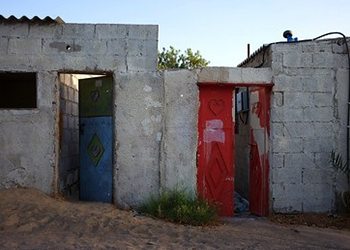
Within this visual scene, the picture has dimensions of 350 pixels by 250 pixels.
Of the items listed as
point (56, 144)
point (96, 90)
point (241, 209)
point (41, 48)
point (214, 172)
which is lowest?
point (241, 209)

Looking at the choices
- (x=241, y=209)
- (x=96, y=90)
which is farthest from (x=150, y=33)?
(x=241, y=209)

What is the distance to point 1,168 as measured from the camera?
248 inches

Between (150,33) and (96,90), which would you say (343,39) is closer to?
(150,33)

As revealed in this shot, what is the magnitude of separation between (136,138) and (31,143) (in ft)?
5.42

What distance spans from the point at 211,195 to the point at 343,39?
3.40 meters

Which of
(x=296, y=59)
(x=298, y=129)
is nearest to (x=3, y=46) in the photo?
(x=296, y=59)

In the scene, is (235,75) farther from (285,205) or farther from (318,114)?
(285,205)

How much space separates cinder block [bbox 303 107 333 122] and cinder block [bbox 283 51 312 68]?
74 cm

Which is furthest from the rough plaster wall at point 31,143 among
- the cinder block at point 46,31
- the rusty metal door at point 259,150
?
the rusty metal door at point 259,150

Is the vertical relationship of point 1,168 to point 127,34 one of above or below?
below

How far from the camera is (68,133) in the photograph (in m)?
7.43

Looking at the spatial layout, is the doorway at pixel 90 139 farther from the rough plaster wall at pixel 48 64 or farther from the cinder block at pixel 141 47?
the cinder block at pixel 141 47

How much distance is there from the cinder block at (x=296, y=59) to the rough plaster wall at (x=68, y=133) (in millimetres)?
3841

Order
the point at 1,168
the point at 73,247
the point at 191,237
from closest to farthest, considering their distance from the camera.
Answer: the point at 73,247 → the point at 191,237 → the point at 1,168
